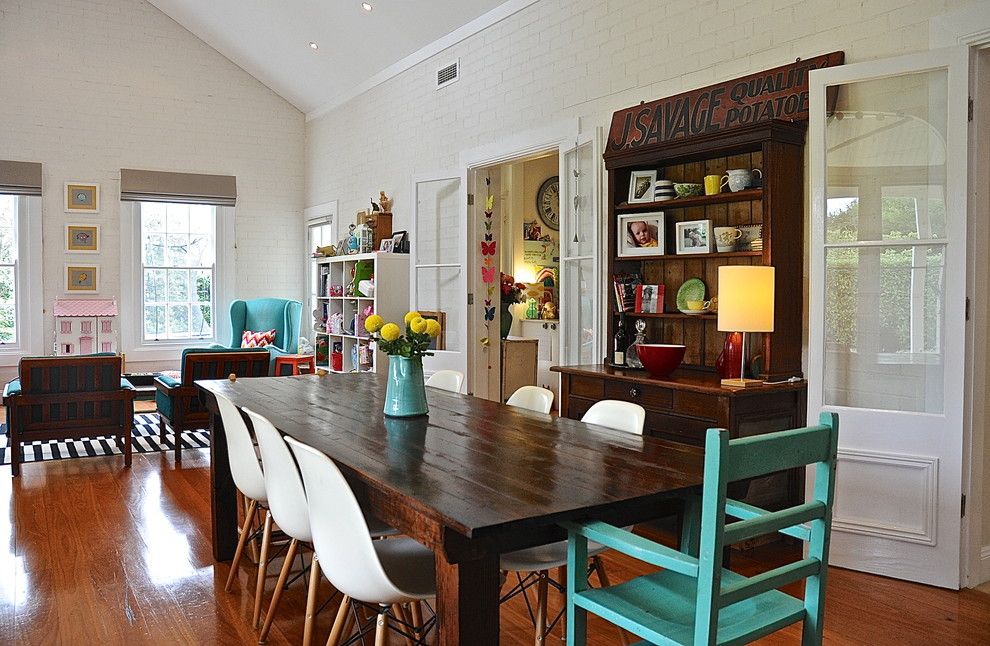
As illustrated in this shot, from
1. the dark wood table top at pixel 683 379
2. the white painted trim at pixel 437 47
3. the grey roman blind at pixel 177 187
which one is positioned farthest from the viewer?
the grey roman blind at pixel 177 187

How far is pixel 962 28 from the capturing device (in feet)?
10.9

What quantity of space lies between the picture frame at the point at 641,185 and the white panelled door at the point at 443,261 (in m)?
2.12

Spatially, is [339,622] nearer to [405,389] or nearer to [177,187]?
[405,389]

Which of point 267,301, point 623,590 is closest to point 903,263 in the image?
point 623,590

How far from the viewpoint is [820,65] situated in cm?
379

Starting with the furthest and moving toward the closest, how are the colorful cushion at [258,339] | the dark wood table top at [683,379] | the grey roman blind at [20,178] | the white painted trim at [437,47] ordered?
the colorful cushion at [258,339], the grey roman blind at [20,178], the white painted trim at [437,47], the dark wood table top at [683,379]

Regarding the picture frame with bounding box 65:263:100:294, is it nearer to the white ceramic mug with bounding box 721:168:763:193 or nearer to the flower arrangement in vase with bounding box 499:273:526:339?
the flower arrangement in vase with bounding box 499:273:526:339

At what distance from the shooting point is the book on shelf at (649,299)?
14.7 feet

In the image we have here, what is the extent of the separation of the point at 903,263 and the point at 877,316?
0.26 meters

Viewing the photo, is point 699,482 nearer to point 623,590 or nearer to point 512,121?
point 623,590

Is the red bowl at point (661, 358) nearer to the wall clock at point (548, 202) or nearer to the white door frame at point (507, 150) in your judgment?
the white door frame at point (507, 150)

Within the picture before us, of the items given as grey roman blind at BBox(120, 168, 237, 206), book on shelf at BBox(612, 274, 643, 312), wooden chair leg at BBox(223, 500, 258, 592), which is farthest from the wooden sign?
grey roman blind at BBox(120, 168, 237, 206)

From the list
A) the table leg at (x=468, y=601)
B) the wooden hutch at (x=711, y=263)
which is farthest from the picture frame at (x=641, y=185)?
the table leg at (x=468, y=601)

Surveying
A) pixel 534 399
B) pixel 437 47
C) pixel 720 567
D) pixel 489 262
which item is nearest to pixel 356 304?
pixel 489 262
